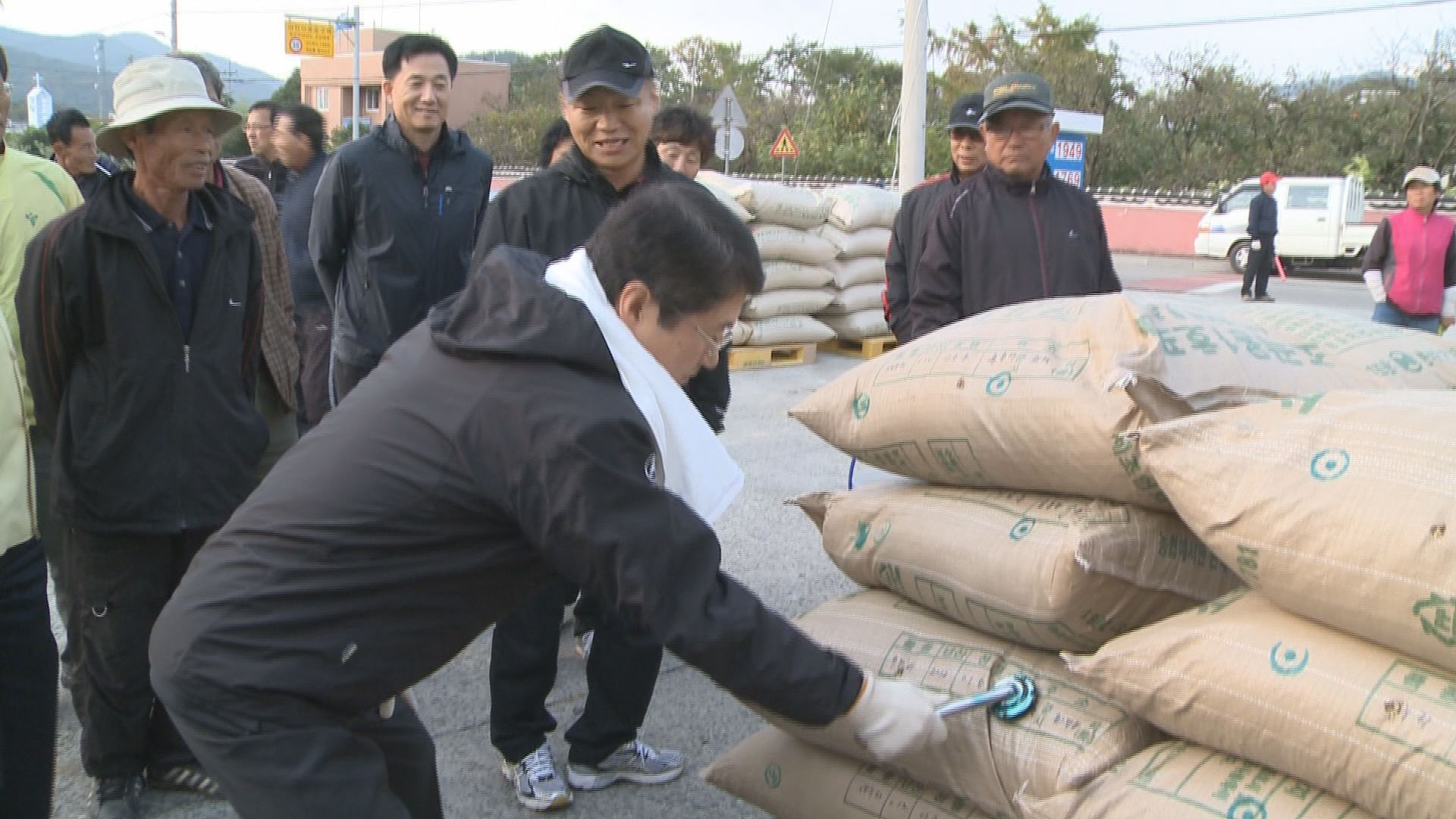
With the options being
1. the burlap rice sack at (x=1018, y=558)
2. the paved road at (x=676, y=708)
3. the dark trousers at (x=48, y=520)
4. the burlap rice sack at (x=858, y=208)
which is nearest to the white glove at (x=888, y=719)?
the burlap rice sack at (x=1018, y=558)

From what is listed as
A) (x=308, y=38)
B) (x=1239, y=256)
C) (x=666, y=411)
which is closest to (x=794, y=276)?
(x=666, y=411)

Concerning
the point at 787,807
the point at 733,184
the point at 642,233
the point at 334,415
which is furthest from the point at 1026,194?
the point at 733,184

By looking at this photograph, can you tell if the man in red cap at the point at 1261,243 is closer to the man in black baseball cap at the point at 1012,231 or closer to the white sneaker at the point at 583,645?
the man in black baseball cap at the point at 1012,231

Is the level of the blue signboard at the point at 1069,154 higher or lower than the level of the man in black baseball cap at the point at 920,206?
higher

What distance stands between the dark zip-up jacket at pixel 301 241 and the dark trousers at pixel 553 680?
2.29 metres

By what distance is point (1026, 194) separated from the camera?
3.39 m

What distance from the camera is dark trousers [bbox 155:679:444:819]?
146cm

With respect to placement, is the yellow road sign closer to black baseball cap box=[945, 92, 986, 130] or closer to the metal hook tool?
black baseball cap box=[945, 92, 986, 130]

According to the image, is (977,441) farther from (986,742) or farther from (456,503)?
(456,503)

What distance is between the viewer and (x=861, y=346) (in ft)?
29.3

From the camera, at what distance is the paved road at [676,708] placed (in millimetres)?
2719

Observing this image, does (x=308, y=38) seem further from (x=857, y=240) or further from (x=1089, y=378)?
(x=1089, y=378)

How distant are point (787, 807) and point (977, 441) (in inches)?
32.0

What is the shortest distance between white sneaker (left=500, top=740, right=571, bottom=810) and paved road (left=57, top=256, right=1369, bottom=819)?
3 centimetres
